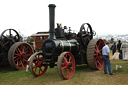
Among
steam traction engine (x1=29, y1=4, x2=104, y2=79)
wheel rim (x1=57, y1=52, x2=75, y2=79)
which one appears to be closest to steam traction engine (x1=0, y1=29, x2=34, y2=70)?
steam traction engine (x1=29, y1=4, x2=104, y2=79)

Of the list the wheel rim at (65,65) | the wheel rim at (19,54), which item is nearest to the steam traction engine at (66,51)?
the wheel rim at (65,65)

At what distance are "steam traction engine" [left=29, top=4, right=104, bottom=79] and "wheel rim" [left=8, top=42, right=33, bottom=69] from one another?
1.18 meters

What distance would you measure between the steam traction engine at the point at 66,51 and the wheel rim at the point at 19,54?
1176 millimetres

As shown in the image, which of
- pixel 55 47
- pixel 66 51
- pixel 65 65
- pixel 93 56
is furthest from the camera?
pixel 93 56

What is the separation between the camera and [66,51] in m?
6.11

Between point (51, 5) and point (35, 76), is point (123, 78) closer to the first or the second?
point (35, 76)

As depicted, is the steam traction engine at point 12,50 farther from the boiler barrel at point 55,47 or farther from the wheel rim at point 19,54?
the boiler barrel at point 55,47

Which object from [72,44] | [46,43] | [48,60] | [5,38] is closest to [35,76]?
[48,60]

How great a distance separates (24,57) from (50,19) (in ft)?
9.86

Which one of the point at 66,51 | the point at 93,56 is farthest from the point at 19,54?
the point at 93,56

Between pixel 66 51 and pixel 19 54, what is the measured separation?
2.84 meters

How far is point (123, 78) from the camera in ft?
17.0

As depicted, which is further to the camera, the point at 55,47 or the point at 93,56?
the point at 93,56

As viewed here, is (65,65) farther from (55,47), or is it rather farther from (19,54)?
(19,54)
